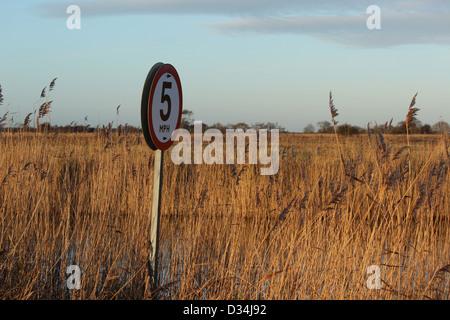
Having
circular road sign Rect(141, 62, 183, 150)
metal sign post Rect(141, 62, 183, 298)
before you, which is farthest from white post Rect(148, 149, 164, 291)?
circular road sign Rect(141, 62, 183, 150)

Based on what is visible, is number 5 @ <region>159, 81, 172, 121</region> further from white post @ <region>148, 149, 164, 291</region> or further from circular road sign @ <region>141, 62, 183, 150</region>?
white post @ <region>148, 149, 164, 291</region>

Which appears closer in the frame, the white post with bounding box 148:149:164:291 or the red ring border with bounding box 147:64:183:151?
the red ring border with bounding box 147:64:183:151

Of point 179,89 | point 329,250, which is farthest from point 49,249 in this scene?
point 329,250

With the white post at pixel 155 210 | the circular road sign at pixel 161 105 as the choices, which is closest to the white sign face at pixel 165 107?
the circular road sign at pixel 161 105

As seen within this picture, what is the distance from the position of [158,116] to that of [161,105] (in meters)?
0.08

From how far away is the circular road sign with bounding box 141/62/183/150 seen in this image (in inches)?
105

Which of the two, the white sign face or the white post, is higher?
the white sign face

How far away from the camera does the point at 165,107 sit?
2842mm

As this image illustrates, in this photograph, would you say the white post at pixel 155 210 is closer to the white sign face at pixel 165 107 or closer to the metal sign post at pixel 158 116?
the metal sign post at pixel 158 116

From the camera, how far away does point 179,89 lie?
300 cm

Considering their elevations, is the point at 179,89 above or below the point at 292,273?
above
